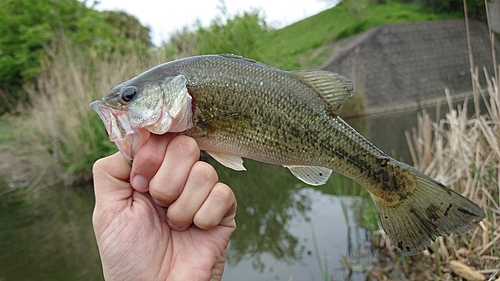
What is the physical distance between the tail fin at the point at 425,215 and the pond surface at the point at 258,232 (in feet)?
8.68

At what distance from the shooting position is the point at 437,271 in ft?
14.1

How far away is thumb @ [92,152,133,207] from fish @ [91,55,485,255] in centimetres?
15

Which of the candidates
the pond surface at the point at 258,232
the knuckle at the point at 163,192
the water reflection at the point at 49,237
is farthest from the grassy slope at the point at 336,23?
the knuckle at the point at 163,192

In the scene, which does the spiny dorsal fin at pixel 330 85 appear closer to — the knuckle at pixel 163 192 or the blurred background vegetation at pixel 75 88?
the knuckle at pixel 163 192

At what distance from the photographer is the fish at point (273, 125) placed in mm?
1776

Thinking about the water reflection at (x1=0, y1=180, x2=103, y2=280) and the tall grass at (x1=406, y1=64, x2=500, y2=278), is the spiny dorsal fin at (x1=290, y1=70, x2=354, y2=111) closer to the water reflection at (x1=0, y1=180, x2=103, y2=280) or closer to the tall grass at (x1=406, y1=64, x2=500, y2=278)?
the tall grass at (x1=406, y1=64, x2=500, y2=278)

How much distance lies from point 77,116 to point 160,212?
9045mm

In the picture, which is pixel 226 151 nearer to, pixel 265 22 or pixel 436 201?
pixel 436 201

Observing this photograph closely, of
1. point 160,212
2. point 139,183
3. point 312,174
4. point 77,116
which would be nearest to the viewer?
point 139,183

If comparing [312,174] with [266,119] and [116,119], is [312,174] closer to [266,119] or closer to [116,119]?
[266,119]

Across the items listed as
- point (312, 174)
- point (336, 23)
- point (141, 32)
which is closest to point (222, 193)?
point (312, 174)

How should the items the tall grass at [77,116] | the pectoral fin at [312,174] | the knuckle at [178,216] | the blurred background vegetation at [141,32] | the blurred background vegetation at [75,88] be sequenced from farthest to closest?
the blurred background vegetation at [141,32], the tall grass at [77,116], the blurred background vegetation at [75,88], the pectoral fin at [312,174], the knuckle at [178,216]

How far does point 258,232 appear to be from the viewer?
23.4 ft

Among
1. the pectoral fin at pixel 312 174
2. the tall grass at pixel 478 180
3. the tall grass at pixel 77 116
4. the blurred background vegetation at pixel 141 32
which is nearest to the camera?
the pectoral fin at pixel 312 174
